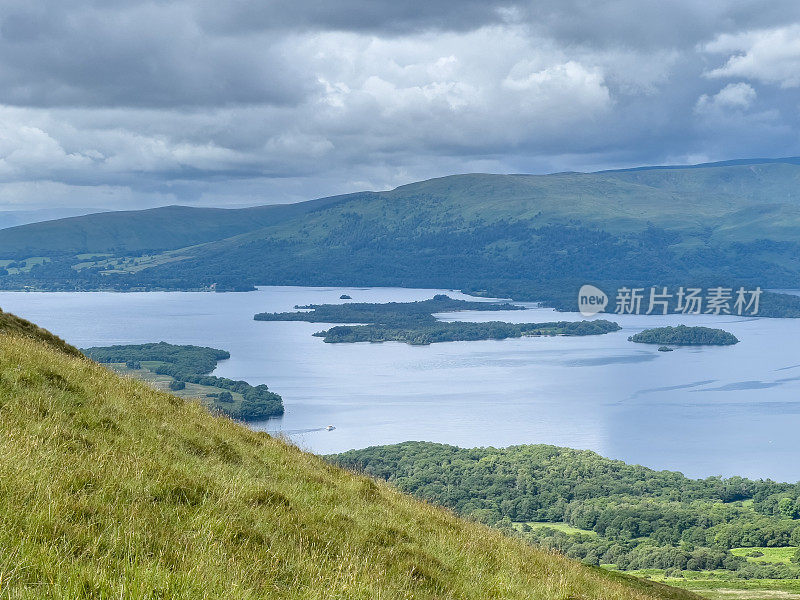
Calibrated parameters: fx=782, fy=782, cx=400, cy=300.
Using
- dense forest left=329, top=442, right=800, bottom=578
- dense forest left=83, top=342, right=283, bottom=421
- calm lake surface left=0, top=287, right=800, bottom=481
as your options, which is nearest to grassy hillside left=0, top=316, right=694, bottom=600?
dense forest left=329, top=442, right=800, bottom=578

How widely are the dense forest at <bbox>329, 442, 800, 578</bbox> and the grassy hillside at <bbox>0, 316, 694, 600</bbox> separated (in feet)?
200

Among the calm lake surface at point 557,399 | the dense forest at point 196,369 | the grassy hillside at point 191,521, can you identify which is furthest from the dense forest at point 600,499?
the grassy hillside at point 191,521

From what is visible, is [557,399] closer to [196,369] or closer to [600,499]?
[600,499]

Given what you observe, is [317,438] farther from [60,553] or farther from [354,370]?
[60,553]

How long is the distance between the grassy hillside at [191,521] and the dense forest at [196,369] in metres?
94.2

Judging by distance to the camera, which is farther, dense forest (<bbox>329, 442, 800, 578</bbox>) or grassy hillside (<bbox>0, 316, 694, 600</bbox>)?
dense forest (<bbox>329, 442, 800, 578</bbox>)

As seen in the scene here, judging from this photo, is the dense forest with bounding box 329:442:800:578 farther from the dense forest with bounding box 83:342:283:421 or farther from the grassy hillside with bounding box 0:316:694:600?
the grassy hillside with bounding box 0:316:694:600

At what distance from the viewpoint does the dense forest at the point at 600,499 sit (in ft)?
250

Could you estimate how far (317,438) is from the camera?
106625mm

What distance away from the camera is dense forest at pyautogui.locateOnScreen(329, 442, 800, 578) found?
76125 millimetres

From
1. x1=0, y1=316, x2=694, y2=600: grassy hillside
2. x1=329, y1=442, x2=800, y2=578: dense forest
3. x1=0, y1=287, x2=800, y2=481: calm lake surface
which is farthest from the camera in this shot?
x1=0, y1=287, x2=800, y2=481: calm lake surface

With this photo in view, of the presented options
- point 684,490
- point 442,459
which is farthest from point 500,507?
point 684,490

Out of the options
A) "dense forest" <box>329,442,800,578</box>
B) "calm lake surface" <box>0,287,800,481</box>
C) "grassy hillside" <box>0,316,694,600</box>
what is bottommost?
"dense forest" <box>329,442,800,578</box>

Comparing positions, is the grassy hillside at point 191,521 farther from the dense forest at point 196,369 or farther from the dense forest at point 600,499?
the dense forest at point 196,369
